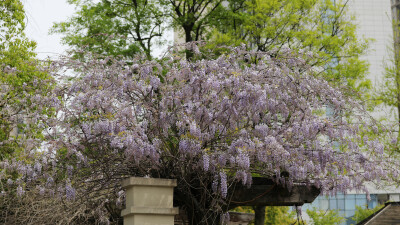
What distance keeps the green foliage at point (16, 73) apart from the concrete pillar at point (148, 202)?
6.37m

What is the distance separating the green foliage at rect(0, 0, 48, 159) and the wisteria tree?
4521mm

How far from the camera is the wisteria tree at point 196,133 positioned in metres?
6.36

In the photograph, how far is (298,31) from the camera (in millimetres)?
17812

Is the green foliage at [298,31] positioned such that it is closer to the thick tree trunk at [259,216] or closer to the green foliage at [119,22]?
the green foliage at [119,22]

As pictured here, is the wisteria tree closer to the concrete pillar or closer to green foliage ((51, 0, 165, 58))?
the concrete pillar

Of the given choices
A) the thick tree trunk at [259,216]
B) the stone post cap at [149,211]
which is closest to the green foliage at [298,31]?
the thick tree trunk at [259,216]

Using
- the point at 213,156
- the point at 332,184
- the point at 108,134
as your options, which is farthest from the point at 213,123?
the point at 332,184

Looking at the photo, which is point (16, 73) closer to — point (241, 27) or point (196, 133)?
point (196, 133)

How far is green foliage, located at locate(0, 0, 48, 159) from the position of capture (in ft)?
38.5

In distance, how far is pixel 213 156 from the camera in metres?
6.43

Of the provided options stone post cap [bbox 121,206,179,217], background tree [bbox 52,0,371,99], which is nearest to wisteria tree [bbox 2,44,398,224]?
stone post cap [bbox 121,206,179,217]

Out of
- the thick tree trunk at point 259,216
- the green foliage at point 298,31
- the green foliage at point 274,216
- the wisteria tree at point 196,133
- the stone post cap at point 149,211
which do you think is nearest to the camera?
the stone post cap at point 149,211

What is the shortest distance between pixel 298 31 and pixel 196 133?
12494 mm

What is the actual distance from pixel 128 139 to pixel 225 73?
1.82m
